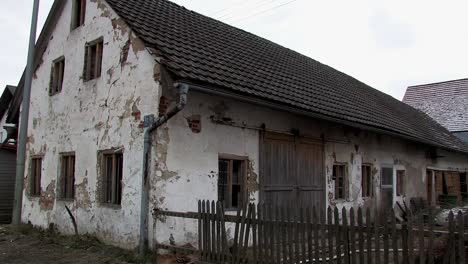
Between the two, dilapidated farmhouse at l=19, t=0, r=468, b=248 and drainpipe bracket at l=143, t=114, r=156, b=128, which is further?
dilapidated farmhouse at l=19, t=0, r=468, b=248

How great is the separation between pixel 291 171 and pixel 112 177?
398 centimetres

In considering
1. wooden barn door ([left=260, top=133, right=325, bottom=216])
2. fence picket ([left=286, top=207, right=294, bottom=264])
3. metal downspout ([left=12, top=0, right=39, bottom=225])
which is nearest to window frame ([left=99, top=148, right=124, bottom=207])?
wooden barn door ([left=260, top=133, right=325, bottom=216])

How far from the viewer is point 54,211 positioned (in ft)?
33.5

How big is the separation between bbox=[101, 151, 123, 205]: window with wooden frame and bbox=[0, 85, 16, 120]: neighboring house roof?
33.8 feet

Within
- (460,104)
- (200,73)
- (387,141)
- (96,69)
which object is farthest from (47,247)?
(460,104)

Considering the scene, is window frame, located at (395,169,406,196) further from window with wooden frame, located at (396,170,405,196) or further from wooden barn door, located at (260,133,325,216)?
wooden barn door, located at (260,133,325,216)

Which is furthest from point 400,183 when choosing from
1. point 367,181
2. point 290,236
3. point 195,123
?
point 290,236

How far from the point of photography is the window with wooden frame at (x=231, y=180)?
28.0ft

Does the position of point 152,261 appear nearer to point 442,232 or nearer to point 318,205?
point 442,232

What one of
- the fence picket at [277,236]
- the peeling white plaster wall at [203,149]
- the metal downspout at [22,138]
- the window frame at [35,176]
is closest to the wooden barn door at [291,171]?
the peeling white plaster wall at [203,149]

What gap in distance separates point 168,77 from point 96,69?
2.90m

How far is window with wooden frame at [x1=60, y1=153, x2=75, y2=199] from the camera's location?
993 cm

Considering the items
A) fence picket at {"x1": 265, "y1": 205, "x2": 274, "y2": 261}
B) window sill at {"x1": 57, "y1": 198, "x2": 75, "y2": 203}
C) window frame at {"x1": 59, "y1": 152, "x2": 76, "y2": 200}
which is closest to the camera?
fence picket at {"x1": 265, "y1": 205, "x2": 274, "y2": 261}

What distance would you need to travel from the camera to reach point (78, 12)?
10961 mm
